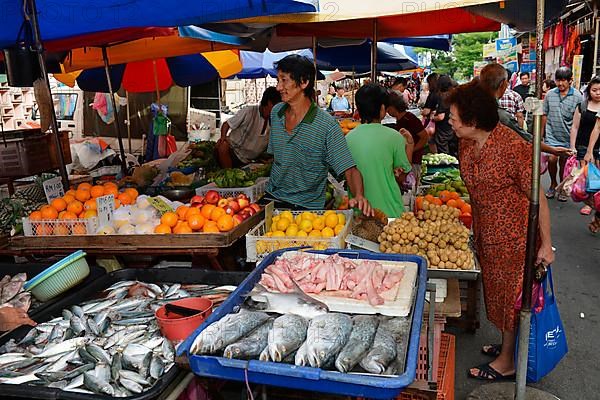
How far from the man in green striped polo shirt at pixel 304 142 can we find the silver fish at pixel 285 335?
173 cm

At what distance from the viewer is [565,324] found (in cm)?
444

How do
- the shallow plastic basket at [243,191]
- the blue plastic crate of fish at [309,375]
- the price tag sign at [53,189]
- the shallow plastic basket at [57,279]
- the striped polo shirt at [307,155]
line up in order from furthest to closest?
the shallow plastic basket at [243,191] → the price tag sign at [53,189] → the striped polo shirt at [307,155] → the shallow plastic basket at [57,279] → the blue plastic crate of fish at [309,375]

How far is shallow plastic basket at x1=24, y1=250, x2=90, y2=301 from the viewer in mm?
2760

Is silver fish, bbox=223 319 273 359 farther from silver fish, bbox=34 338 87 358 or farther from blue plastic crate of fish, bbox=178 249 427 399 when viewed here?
silver fish, bbox=34 338 87 358

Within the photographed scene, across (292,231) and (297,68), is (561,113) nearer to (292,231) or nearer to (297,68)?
(297,68)

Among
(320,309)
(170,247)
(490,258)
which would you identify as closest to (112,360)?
(320,309)

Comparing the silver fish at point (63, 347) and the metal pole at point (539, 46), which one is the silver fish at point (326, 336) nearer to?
the silver fish at point (63, 347)

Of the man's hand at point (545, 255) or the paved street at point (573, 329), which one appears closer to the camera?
the man's hand at point (545, 255)

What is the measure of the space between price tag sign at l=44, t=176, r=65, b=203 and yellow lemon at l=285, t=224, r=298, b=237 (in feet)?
6.71

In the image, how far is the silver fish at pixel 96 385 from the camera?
76.8 inches


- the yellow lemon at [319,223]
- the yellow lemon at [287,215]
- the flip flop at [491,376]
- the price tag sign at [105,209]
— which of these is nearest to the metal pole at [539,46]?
→ the yellow lemon at [319,223]

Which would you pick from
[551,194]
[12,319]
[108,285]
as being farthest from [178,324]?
[551,194]

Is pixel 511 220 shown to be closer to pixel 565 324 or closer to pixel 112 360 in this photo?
pixel 565 324

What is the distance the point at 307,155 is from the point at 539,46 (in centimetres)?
178
